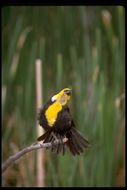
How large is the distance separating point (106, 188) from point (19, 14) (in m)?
0.81

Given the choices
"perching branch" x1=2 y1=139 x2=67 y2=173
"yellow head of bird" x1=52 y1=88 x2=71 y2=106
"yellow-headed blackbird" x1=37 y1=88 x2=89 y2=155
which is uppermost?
"yellow head of bird" x1=52 y1=88 x2=71 y2=106

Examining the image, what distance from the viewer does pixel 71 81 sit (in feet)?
5.56

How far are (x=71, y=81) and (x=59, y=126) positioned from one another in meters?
1.12

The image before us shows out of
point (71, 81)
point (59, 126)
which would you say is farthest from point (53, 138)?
point (71, 81)

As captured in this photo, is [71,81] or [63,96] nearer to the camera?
[63,96]

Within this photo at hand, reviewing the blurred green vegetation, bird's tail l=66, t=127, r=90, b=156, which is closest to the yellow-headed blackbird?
bird's tail l=66, t=127, r=90, b=156

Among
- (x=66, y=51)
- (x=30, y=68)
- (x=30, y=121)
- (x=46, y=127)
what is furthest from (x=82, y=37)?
(x=46, y=127)

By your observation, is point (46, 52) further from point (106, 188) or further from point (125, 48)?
point (106, 188)

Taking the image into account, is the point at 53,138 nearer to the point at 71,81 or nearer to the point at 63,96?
the point at 63,96

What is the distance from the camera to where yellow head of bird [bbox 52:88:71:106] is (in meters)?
0.48

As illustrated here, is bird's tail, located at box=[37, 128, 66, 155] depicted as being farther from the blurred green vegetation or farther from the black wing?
the blurred green vegetation

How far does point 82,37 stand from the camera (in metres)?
1.79

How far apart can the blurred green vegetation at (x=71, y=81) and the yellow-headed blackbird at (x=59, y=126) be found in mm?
835

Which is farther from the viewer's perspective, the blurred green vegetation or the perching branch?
the blurred green vegetation
